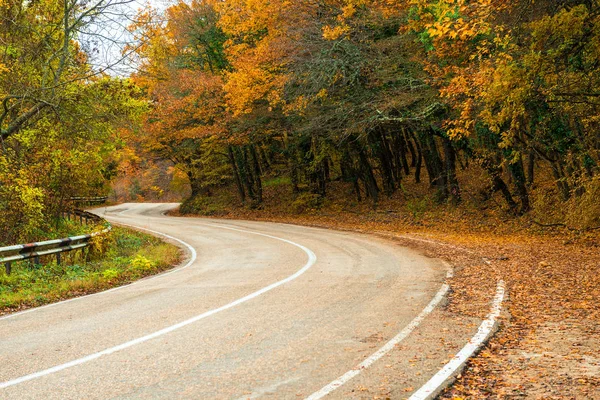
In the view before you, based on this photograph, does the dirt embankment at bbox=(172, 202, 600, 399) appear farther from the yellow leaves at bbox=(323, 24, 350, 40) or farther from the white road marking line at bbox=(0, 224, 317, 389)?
the yellow leaves at bbox=(323, 24, 350, 40)

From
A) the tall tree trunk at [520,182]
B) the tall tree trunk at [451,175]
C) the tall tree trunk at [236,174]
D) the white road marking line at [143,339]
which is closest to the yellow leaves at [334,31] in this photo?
the tall tree trunk at [451,175]

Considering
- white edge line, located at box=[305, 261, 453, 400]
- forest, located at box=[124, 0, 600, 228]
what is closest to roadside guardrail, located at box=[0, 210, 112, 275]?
forest, located at box=[124, 0, 600, 228]

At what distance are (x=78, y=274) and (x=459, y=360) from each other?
963 centimetres

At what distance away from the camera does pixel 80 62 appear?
1334 centimetres

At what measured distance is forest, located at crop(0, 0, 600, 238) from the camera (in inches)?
424

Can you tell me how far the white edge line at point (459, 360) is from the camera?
430 cm

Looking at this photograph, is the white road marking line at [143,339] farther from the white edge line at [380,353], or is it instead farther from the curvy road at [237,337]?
the white edge line at [380,353]

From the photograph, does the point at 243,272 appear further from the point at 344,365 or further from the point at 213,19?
the point at 213,19

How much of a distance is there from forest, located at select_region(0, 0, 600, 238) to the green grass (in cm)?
192

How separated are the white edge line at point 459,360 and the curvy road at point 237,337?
135 mm

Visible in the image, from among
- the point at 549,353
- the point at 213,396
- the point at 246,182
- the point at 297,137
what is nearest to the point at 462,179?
the point at 297,137

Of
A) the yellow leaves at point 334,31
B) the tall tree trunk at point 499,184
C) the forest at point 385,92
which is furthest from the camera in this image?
the tall tree trunk at point 499,184

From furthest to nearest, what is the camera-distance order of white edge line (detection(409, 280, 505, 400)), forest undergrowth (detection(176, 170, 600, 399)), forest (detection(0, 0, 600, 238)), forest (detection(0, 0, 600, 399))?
forest (detection(0, 0, 600, 238)), forest (detection(0, 0, 600, 399)), forest undergrowth (detection(176, 170, 600, 399)), white edge line (detection(409, 280, 505, 400))

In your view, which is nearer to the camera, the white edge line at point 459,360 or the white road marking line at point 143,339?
the white edge line at point 459,360
